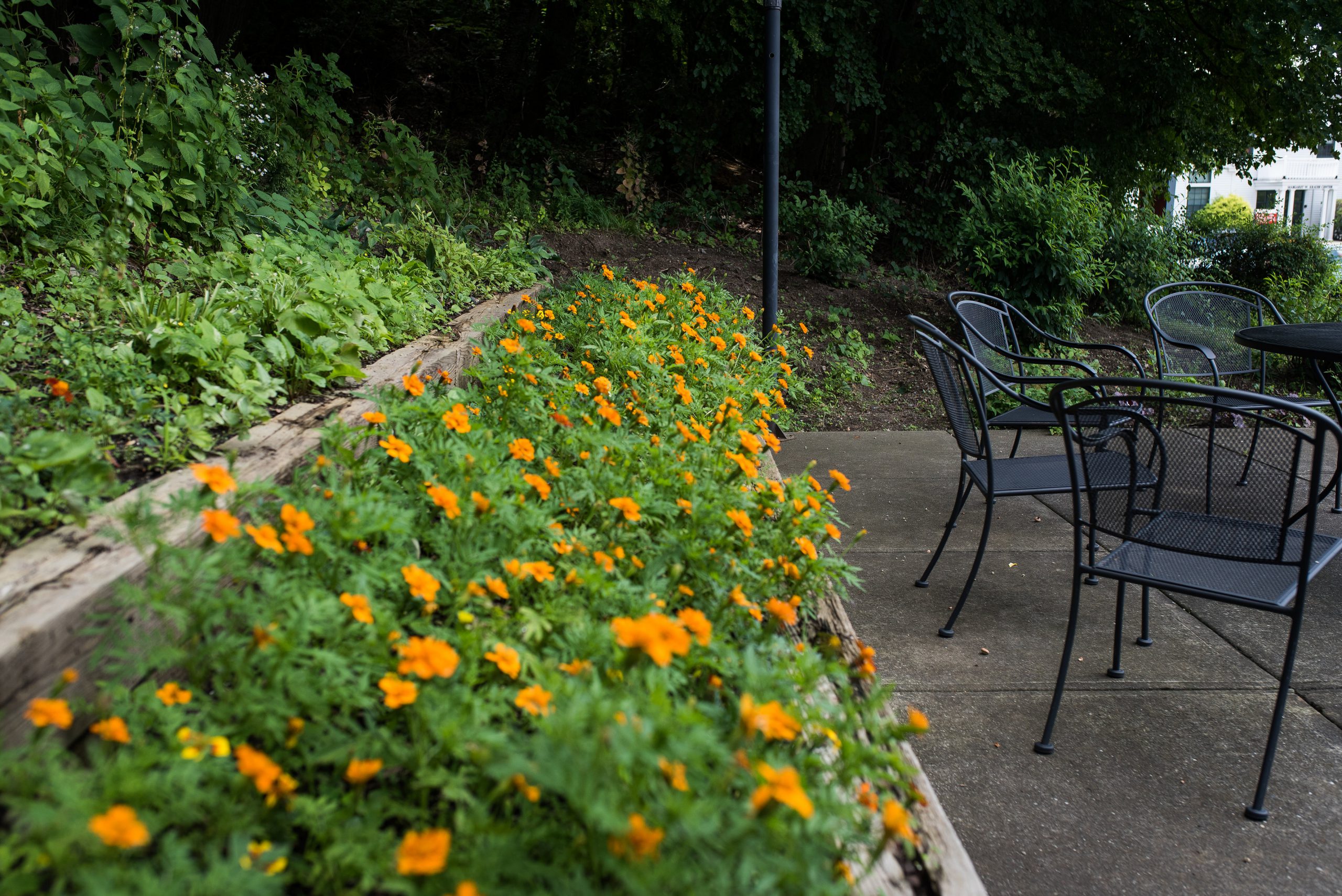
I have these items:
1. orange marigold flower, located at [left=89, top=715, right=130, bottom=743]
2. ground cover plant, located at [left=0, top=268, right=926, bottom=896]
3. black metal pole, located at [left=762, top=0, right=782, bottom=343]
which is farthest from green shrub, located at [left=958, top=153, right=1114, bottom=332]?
orange marigold flower, located at [left=89, top=715, right=130, bottom=743]

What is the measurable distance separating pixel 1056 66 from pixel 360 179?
689 cm

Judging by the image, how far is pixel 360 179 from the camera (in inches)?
233

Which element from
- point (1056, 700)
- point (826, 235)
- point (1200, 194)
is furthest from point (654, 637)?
point (1200, 194)

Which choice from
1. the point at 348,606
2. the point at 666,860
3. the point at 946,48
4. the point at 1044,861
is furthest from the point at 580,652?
the point at 946,48

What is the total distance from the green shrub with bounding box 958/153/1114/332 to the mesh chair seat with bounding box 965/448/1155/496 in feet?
13.8

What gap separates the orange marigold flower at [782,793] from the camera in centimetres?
87

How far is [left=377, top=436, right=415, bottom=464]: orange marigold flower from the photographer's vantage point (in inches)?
64.6

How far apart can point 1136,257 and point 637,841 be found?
29.1 ft

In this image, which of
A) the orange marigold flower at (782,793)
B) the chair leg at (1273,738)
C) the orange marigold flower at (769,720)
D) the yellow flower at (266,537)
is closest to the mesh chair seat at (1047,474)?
the chair leg at (1273,738)

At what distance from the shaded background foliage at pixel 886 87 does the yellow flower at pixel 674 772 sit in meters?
8.40

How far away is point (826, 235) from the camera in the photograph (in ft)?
25.6

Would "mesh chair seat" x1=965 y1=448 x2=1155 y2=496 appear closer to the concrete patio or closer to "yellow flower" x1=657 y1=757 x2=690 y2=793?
the concrete patio

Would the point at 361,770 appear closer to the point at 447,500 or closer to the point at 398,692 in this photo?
the point at 398,692

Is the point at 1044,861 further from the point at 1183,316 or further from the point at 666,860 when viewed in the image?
the point at 1183,316
